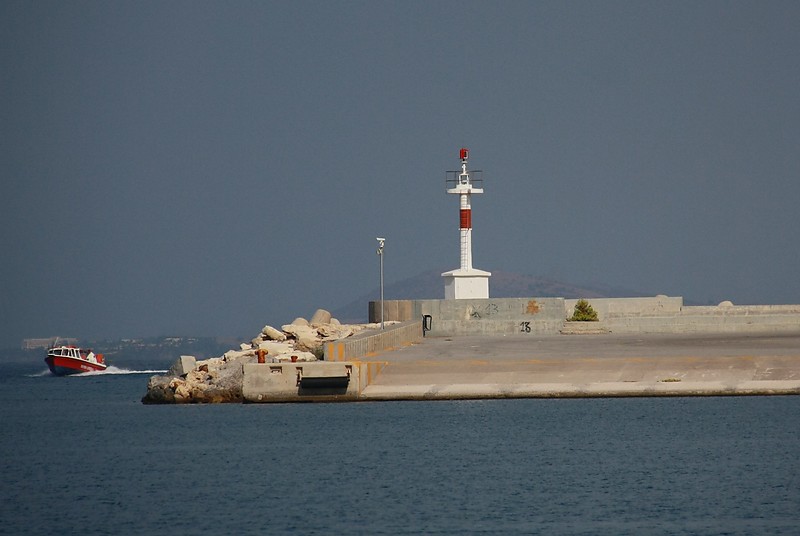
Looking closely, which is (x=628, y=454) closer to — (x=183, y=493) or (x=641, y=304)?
(x=183, y=493)

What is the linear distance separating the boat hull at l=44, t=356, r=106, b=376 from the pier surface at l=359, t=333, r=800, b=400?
60.0 metres

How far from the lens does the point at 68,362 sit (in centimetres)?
10944

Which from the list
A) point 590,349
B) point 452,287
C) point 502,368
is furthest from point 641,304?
point 502,368

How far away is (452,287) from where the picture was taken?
75.2m

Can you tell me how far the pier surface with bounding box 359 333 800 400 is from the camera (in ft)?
152

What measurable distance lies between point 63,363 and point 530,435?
73.7m

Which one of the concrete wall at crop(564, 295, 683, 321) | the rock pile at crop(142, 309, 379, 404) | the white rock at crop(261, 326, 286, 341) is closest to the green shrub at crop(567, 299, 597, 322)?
the concrete wall at crop(564, 295, 683, 321)

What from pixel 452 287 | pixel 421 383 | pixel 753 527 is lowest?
pixel 753 527

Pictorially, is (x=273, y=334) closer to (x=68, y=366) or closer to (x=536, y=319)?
(x=536, y=319)

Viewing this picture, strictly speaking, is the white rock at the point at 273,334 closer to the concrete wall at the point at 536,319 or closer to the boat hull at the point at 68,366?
the concrete wall at the point at 536,319

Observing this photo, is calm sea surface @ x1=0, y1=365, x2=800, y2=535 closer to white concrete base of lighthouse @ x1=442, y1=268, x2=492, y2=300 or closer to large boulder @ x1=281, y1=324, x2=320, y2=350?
large boulder @ x1=281, y1=324, x2=320, y2=350

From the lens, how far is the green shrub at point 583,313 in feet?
240

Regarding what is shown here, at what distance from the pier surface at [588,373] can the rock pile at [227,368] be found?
4204 millimetres

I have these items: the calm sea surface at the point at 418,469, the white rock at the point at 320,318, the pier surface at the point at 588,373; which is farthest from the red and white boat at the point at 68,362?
the pier surface at the point at 588,373
